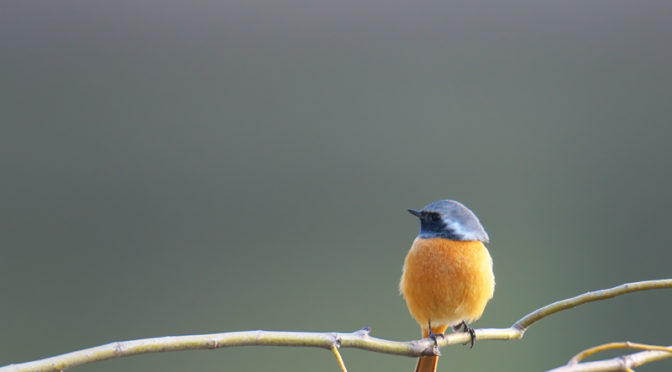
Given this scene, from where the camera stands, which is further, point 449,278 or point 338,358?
point 449,278

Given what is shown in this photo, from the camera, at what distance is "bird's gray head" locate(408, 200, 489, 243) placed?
1.30m

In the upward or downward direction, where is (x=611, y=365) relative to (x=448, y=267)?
downward

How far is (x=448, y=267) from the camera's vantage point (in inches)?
51.0

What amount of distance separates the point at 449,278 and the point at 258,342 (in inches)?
24.9

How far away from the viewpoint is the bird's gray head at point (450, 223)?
1.30m

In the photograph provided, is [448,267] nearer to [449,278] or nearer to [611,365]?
[449,278]

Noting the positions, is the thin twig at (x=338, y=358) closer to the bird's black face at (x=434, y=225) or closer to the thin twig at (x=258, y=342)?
the thin twig at (x=258, y=342)

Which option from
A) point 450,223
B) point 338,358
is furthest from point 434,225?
point 338,358

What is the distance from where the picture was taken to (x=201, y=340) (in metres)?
0.73

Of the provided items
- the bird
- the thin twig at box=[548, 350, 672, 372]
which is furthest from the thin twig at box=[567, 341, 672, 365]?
the bird

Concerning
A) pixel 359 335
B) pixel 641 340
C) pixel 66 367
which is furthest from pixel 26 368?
pixel 641 340

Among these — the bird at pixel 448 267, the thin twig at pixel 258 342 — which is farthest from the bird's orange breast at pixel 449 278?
the thin twig at pixel 258 342

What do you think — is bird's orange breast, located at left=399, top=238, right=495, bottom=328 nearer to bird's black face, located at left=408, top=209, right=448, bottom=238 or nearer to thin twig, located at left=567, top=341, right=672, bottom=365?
bird's black face, located at left=408, top=209, right=448, bottom=238

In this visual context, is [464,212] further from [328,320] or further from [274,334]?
[328,320]
